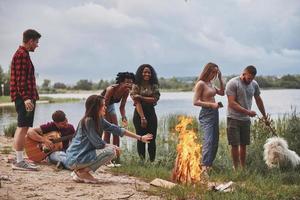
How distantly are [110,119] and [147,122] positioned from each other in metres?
0.67

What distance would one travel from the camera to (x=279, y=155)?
7.80 meters

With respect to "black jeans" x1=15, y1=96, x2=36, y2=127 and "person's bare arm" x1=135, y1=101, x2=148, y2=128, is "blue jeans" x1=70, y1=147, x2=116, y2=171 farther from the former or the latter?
"person's bare arm" x1=135, y1=101, x2=148, y2=128

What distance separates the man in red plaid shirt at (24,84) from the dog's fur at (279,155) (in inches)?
146

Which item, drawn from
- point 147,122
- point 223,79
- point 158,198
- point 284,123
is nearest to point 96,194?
point 158,198

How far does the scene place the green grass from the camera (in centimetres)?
546

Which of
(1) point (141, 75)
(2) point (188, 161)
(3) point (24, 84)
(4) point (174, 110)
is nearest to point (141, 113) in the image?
(1) point (141, 75)

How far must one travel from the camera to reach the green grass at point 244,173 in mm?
5465

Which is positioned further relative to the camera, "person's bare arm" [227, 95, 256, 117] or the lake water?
the lake water

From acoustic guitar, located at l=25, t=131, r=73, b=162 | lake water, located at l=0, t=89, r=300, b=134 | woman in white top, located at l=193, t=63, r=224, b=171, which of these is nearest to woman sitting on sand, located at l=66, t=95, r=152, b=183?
woman in white top, located at l=193, t=63, r=224, b=171

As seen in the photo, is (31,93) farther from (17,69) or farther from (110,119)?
(110,119)

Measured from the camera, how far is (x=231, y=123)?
7578mm

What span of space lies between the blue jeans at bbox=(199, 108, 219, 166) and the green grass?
0.94ft

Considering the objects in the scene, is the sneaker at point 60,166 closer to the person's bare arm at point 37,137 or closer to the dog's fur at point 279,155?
the person's bare arm at point 37,137

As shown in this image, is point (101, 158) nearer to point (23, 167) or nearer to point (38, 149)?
point (23, 167)
